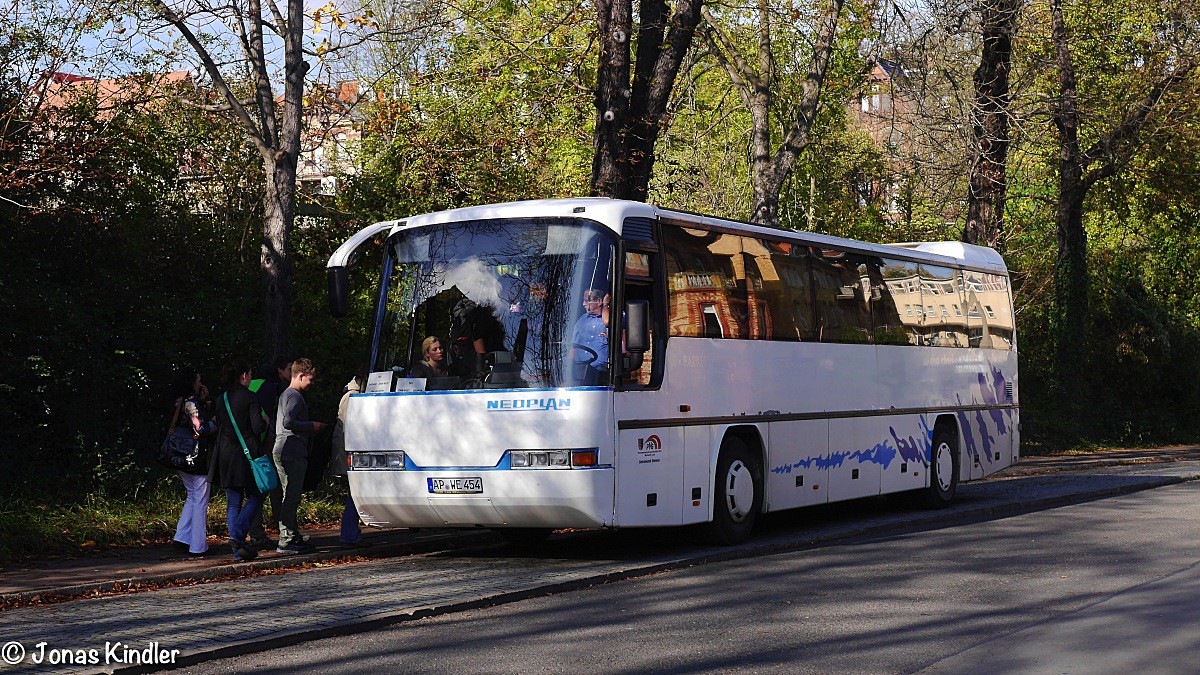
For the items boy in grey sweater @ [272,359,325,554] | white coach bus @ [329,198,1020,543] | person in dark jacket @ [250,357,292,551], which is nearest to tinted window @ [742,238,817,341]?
white coach bus @ [329,198,1020,543]

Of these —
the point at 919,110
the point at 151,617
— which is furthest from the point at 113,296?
the point at 919,110

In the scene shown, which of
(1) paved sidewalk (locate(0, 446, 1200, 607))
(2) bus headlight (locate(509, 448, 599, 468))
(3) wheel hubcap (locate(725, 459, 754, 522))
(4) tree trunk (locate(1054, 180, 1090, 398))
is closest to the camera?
(1) paved sidewalk (locate(0, 446, 1200, 607))

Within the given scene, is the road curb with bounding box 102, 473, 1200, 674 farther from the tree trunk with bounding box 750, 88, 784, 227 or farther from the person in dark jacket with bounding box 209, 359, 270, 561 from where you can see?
the tree trunk with bounding box 750, 88, 784, 227

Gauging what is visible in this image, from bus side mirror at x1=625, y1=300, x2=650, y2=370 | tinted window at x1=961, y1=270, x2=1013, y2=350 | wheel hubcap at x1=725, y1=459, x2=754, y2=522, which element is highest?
tinted window at x1=961, y1=270, x2=1013, y2=350

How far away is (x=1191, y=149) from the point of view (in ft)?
122

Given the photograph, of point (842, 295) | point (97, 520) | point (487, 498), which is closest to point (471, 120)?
point (842, 295)

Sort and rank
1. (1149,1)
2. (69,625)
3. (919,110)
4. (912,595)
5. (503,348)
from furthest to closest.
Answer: (1149,1) < (919,110) < (503,348) < (912,595) < (69,625)

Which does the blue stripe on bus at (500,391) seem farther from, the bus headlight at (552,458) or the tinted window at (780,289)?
the tinted window at (780,289)

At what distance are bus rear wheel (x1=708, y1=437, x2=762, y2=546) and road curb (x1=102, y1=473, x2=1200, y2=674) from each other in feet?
0.76

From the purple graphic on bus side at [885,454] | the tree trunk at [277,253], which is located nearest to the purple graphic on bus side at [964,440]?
the purple graphic on bus side at [885,454]

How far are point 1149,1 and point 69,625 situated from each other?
32206 mm

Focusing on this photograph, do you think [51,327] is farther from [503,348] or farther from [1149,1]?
[1149,1]

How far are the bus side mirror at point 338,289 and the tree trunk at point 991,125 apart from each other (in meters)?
16.3

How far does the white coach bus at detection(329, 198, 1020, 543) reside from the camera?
486 inches
